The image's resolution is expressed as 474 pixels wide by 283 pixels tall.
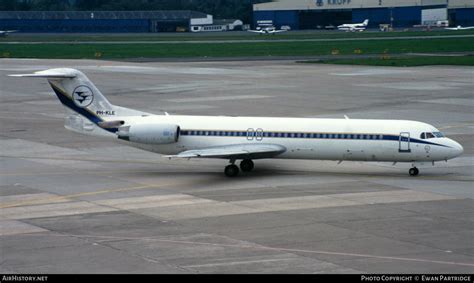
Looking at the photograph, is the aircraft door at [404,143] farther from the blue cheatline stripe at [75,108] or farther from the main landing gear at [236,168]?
the blue cheatline stripe at [75,108]

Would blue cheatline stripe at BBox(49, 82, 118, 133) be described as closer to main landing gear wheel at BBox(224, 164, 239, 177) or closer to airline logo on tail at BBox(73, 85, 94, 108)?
airline logo on tail at BBox(73, 85, 94, 108)

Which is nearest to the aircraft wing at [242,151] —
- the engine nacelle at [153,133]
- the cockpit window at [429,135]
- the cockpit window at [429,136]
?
the engine nacelle at [153,133]

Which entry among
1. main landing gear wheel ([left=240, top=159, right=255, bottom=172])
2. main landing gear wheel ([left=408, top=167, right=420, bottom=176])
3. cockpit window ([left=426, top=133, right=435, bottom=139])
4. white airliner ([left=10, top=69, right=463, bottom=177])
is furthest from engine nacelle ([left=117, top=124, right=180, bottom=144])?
cockpit window ([left=426, top=133, right=435, bottom=139])

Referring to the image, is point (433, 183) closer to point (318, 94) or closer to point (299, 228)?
point (299, 228)

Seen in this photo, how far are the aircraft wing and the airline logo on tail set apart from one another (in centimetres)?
604

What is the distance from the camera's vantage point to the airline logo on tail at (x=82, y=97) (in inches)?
1848

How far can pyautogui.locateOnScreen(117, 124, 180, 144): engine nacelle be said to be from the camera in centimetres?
4462

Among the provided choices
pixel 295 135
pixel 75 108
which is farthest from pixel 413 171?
pixel 75 108

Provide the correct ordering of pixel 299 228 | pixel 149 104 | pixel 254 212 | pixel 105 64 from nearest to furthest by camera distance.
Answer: pixel 299 228 < pixel 254 212 < pixel 149 104 < pixel 105 64

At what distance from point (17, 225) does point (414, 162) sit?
19.3m

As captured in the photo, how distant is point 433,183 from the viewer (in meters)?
42.3

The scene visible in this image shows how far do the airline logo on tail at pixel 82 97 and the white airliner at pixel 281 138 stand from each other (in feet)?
3.14

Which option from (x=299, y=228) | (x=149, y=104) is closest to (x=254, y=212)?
(x=299, y=228)

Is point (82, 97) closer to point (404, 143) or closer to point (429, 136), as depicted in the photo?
point (404, 143)
